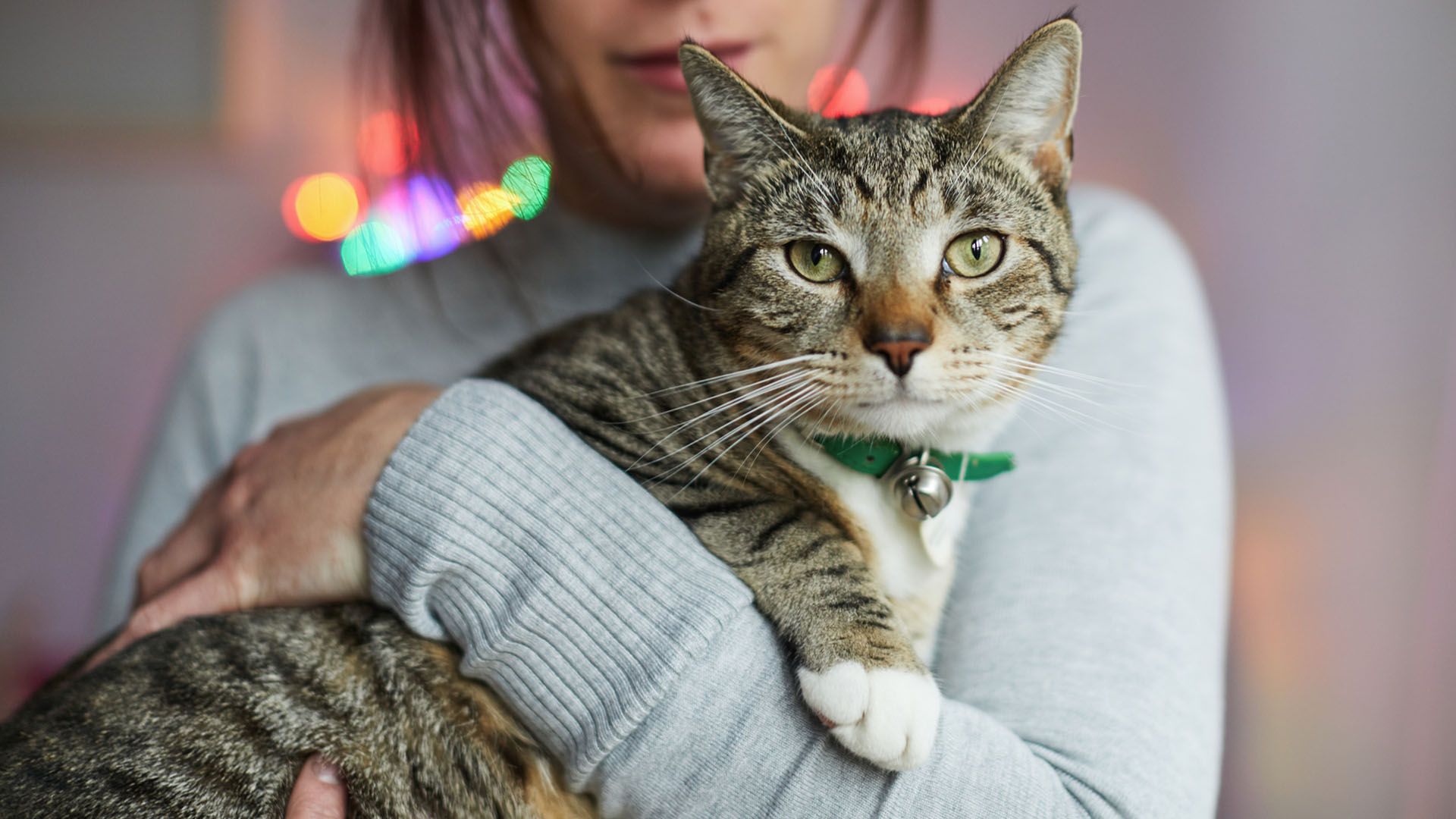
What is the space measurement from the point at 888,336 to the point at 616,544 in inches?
12.4

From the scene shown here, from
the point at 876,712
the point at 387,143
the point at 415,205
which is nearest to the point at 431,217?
the point at 415,205

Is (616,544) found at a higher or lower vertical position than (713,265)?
lower

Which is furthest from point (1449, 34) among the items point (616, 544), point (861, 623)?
point (616, 544)

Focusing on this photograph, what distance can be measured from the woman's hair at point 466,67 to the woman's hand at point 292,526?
0.53 meters

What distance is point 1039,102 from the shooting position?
98cm

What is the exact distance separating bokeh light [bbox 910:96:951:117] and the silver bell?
0.81 m

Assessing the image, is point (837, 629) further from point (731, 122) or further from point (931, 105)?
point (931, 105)

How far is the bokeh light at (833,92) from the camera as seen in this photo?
4.94 feet

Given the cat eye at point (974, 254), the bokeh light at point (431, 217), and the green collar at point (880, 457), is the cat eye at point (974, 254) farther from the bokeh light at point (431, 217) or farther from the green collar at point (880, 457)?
the bokeh light at point (431, 217)

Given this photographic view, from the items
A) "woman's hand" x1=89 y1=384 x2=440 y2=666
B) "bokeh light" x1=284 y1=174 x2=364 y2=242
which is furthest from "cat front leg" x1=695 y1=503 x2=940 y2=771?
"bokeh light" x1=284 y1=174 x2=364 y2=242

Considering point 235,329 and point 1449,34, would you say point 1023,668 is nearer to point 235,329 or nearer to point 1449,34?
point 235,329

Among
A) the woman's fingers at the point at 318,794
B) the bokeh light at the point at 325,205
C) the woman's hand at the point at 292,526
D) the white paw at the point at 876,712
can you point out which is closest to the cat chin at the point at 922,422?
the white paw at the point at 876,712

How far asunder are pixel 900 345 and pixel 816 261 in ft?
0.53

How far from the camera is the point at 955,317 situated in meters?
0.92
